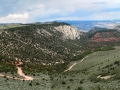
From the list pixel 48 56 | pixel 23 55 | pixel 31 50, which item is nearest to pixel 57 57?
pixel 48 56

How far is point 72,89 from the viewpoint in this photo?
42.3 metres

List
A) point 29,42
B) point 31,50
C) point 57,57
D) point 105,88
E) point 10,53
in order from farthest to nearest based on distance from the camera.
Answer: point 29,42, point 57,57, point 31,50, point 10,53, point 105,88

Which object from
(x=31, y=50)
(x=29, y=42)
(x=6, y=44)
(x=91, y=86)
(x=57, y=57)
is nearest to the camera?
(x=91, y=86)

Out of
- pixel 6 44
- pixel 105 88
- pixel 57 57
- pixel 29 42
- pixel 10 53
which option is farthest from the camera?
pixel 29 42

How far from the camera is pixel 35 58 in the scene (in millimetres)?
120375

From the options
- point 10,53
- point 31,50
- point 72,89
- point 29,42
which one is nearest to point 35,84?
point 72,89

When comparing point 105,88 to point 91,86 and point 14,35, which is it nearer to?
point 91,86

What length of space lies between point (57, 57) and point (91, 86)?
95371mm

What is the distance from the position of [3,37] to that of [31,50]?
18.9 meters

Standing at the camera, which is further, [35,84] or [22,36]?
[22,36]

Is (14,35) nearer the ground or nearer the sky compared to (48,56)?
nearer the sky

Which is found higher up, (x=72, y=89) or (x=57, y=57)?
(x=72, y=89)

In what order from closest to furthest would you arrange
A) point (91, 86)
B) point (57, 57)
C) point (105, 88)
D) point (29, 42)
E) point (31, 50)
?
point (105, 88) < point (91, 86) < point (31, 50) < point (57, 57) < point (29, 42)

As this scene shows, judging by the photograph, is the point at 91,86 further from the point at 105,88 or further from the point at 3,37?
the point at 3,37
